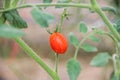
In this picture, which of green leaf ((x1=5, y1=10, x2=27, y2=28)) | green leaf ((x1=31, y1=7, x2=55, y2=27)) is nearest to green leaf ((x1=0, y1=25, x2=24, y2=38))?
green leaf ((x1=31, y1=7, x2=55, y2=27))

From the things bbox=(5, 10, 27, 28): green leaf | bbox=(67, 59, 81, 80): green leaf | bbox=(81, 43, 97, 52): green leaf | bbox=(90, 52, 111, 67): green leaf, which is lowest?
bbox=(67, 59, 81, 80): green leaf

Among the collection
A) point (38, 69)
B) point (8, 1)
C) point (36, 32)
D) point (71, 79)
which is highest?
point (8, 1)

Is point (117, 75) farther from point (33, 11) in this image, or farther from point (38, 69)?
point (38, 69)

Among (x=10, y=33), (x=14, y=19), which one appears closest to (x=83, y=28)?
(x=14, y=19)

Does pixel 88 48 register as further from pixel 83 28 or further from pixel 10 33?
pixel 10 33

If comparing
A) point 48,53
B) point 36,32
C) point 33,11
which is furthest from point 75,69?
point 36,32

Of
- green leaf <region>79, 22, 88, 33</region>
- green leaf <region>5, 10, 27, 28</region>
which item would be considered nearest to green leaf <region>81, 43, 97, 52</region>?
green leaf <region>79, 22, 88, 33</region>

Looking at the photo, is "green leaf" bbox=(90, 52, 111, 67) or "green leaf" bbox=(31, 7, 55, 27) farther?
"green leaf" bbox=(90, 52, 111, 67)

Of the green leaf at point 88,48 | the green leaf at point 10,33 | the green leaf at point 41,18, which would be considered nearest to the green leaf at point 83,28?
the green leaf at point 88,48

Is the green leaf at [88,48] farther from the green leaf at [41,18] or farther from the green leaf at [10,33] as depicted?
the green leaf at [10,33]

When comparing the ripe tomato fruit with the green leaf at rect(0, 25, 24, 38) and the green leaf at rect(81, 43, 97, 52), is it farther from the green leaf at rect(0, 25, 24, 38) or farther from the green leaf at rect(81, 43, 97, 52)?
the green leaf at rect(0, 25, 24, 38)

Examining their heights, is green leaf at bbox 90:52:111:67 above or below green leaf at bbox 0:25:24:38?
below
